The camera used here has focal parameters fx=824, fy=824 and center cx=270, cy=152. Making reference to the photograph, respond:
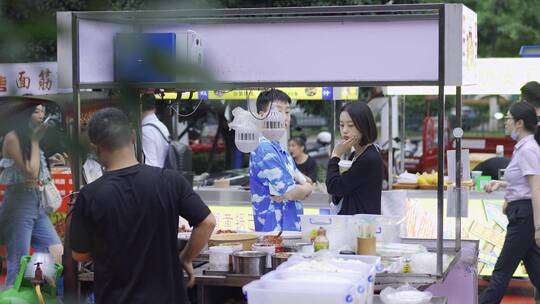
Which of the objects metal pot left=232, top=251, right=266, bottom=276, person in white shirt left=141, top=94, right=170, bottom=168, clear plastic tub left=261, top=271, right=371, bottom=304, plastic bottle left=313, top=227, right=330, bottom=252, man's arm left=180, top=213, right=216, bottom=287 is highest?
person in white shirt left=141, top=94, right=170, bottom=168

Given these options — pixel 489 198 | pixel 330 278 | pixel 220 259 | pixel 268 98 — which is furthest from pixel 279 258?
pixel 489 198

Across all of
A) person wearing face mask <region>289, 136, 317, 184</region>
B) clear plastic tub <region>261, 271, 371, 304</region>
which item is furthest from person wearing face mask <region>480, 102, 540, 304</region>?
person wearing face mask <region>289, 136, 317, 184</region>

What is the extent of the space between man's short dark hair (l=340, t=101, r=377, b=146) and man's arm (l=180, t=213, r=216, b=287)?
61.1 inches

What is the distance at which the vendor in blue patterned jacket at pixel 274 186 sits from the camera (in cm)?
555

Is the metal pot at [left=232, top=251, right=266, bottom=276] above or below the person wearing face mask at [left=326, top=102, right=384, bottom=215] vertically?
below

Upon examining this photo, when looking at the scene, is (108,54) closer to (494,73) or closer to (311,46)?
(311,46)

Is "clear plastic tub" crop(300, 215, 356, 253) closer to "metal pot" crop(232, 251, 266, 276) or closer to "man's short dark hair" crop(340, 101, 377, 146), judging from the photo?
"metal pot" crop(232, 251, 266, 276)

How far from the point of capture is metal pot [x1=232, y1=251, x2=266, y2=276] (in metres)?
4.38

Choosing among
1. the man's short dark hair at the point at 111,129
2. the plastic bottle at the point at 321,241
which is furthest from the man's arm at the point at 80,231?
the plastic bottle at the point at 321,241

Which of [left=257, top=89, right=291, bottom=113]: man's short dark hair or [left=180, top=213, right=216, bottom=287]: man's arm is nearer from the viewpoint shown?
[left=180, top=213, right=216, bottom=287]: man's arm

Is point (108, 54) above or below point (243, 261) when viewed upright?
above

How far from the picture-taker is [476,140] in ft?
63.5

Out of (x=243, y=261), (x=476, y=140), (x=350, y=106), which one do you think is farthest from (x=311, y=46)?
(x=476, y=140)

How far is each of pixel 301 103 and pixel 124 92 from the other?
51.8 ft
